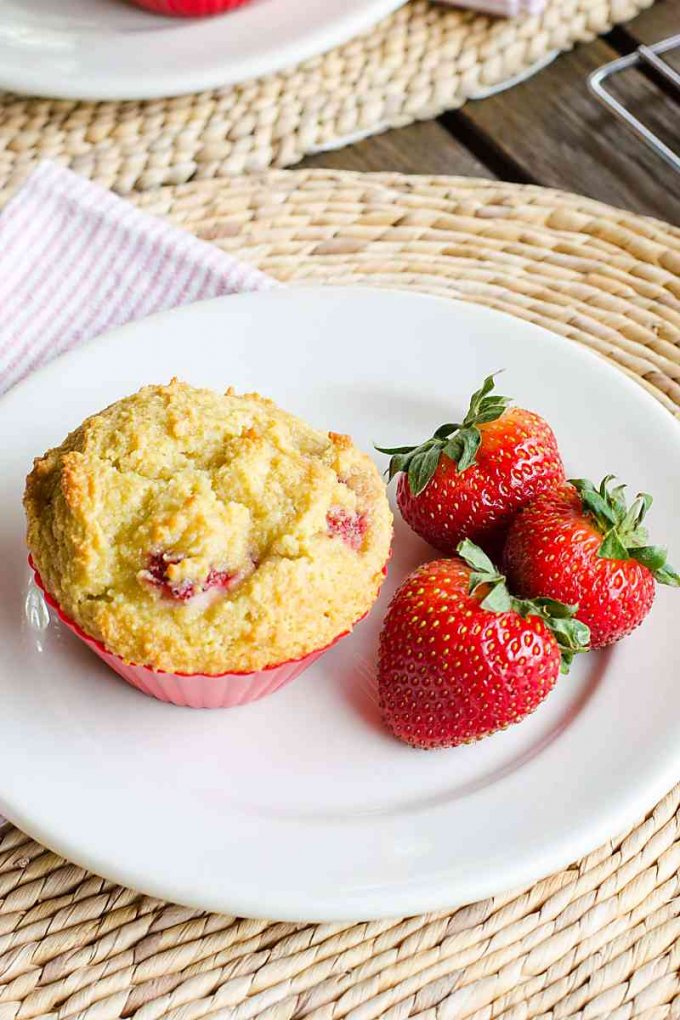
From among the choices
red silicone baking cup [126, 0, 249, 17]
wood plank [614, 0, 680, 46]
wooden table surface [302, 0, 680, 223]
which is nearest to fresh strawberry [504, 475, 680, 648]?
wooden table surface [302, 0, 680, 223]

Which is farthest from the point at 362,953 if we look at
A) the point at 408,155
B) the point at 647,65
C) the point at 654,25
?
the point at 654,25

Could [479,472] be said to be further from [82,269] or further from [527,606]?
[82,269]

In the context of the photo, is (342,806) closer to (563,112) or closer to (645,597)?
(645,597)

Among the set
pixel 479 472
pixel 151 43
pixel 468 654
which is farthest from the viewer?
pixel 151 43

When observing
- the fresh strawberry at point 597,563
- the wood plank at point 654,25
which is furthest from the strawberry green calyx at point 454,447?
the wood plank at point 654,25

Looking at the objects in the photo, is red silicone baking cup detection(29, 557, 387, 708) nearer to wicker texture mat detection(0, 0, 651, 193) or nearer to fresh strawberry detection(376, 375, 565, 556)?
fresh strawberry detection(376, 375, 565, 556)

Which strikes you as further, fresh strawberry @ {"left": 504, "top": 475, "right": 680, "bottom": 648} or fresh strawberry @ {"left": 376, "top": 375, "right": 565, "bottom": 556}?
fresh strawberry @ {"left": 376, "top": 375, "right": 565, "bottom": 556}

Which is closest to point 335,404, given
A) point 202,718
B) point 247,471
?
point 247,471
